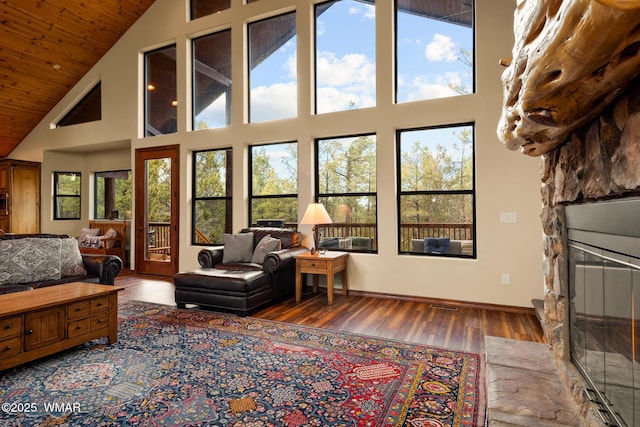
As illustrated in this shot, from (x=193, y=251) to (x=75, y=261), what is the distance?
2220 mm

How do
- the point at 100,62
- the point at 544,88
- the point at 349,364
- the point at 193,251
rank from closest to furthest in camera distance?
1. the point at 544,88
2. the point at 349,364
3. the point at 193,251
4. the point at 100,62

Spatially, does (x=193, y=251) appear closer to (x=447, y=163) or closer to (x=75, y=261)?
(x=75, y=261)

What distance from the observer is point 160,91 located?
6762 millimetres

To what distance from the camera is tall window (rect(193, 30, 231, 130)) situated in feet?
19.8

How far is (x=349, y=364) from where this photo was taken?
2602mm

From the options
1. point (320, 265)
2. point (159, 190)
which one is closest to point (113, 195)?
point (159, 190)

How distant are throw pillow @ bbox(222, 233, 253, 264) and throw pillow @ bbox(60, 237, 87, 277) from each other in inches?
65.6

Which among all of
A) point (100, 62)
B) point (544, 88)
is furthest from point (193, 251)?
point (544, 88)

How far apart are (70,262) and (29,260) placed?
37 centimetres

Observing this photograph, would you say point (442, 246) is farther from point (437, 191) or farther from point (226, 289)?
point (226, 289)

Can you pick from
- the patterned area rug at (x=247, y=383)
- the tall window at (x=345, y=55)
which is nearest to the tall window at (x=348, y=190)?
the tall window at (x=345, y=55)

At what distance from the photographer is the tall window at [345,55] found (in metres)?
4.95

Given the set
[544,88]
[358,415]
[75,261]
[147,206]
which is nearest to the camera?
[544,88]

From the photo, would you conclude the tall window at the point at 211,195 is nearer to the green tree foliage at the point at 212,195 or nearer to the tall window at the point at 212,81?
the green tree foliage at the point at 212,195
